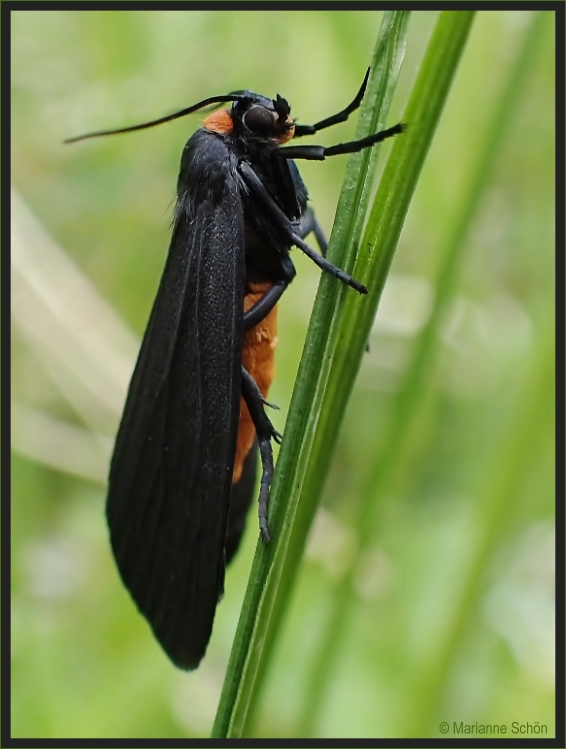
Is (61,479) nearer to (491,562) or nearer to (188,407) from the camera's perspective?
(188,407)

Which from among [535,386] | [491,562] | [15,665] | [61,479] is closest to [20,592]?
[15,665]

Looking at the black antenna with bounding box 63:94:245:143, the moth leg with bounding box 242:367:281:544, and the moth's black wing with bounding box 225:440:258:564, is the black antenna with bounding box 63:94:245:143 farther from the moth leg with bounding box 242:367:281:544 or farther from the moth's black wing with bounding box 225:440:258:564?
the moth's black wing with bounding box 225:440:258:564

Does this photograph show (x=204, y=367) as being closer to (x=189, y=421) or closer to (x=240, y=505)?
(x=189, y=421)

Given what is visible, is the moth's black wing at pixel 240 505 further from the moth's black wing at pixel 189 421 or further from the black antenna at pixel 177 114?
the black antenna at pixel 177 114

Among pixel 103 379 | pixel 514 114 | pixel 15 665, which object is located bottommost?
pixel 15 665

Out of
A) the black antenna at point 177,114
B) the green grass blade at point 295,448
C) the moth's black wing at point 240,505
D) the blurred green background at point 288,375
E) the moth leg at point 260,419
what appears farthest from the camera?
the blurred green background at point 288,375

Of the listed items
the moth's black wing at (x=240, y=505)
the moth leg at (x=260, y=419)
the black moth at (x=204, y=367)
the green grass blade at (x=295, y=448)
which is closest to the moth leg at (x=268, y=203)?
the black moth at (x=204, y=367)

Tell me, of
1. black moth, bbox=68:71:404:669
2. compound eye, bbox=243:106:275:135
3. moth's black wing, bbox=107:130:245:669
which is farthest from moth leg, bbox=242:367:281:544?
compound eye, bbox=243:106:275:135

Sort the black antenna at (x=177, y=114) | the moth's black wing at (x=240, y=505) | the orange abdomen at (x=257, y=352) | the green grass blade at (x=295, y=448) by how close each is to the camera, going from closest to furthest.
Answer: the green grass blade at (x=295, y=448), the black antenna at (x=177, y=114), the orange abdomen at (x=257, y=352), the moth's black wing at (x=240, y=505)
